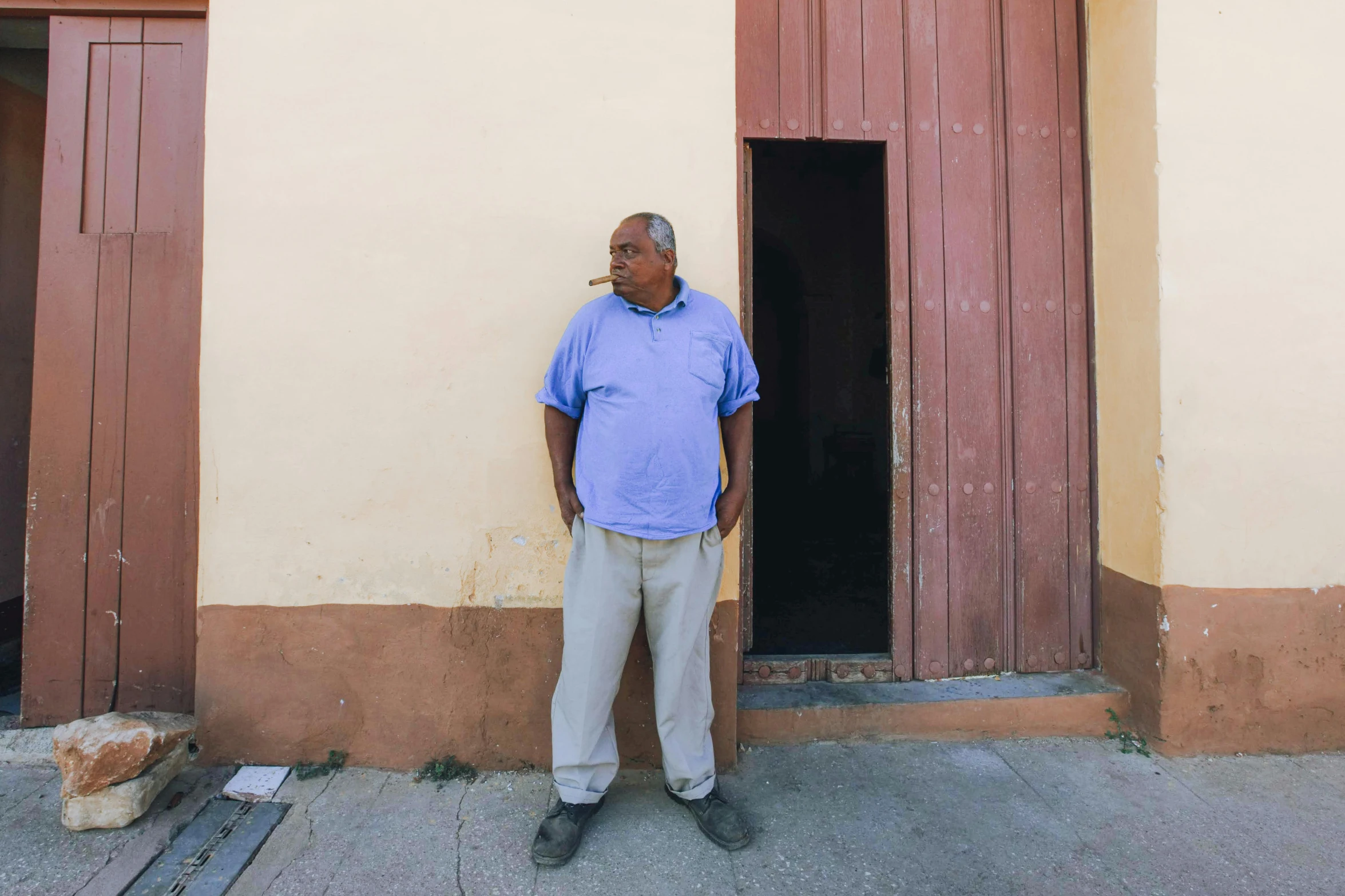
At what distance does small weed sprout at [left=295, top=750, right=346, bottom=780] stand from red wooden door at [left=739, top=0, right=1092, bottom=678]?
1.55m

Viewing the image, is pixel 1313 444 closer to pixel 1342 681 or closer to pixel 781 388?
pixel 1342 681

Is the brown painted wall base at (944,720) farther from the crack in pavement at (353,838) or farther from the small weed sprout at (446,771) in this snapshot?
Answer: the crack in pavement at (353,838)

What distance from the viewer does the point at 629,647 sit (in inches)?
87.3

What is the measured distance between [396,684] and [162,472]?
1.21 m

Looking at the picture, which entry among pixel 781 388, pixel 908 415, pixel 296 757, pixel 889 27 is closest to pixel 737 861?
pixel 296 757

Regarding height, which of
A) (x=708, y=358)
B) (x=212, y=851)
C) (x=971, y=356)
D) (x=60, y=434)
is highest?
(x=971, y=356)

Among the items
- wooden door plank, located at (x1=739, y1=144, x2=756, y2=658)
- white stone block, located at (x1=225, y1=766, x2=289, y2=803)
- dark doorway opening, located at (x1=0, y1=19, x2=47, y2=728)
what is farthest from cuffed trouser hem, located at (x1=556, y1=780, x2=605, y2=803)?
dark doorway opening, located at (x1=0, y1=19, x2=47, y2=728)

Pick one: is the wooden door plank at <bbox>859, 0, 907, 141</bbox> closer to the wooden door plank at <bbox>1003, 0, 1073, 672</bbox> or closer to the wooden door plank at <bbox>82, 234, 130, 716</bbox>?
the wooden door plank at <bbox>1003, 0, 1073, 672</bbox>

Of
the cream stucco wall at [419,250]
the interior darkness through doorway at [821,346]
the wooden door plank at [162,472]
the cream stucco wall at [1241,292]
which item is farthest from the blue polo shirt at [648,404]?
the interior darkness through doorway at [821,346]

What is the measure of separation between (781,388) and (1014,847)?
620 cm

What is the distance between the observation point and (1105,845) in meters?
2.07

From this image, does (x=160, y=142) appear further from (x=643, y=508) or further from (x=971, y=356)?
(x=971, y=356)

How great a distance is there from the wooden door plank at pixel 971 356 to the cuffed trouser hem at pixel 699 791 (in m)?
1.19

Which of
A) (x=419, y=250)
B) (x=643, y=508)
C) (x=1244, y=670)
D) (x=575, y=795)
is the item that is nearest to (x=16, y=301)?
(x=419, y=250)
